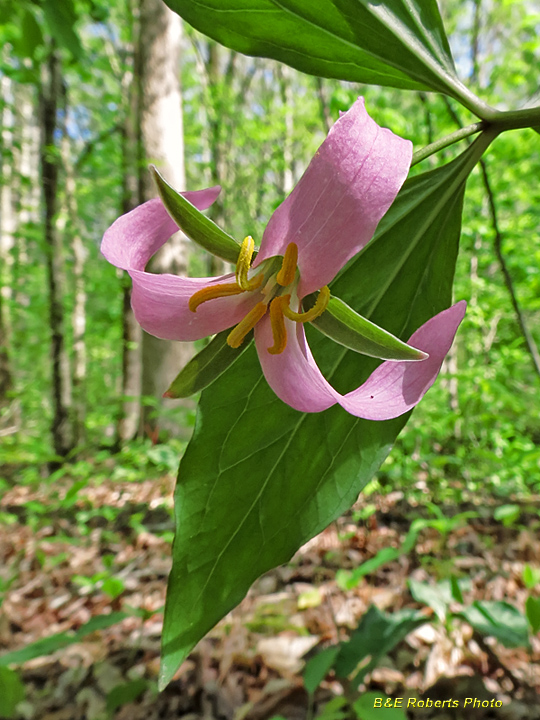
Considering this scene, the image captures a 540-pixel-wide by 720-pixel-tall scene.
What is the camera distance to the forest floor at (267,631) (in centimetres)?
125

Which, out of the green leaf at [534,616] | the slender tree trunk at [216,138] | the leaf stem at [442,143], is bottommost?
the green leaf at [534,616]

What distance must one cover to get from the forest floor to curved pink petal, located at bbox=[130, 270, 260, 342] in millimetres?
1048

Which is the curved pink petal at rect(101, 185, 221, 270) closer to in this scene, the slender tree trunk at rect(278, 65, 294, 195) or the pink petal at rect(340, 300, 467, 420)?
the pink petal at rect(340, 300, 467, 420)

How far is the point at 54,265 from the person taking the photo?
427 centimetres

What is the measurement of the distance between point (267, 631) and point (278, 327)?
5.00 feet

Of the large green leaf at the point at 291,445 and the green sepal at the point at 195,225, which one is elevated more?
the green sepal at the point at 195,225

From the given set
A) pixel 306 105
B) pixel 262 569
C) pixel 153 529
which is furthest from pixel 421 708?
pixel 306 105

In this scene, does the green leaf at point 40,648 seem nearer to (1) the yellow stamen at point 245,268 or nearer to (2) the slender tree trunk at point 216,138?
(1) the yellow stamen at point 245,268

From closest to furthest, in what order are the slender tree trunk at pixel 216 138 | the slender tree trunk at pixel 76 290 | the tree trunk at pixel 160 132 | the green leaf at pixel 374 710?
the green leaf at pixel 374 710
the tree trunk at pixel 160 132
the slender tree trunk at pixel 216 138
the slender tree trunk at pixel 76 290

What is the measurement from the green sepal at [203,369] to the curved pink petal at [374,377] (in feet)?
0.20

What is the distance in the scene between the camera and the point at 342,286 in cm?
46

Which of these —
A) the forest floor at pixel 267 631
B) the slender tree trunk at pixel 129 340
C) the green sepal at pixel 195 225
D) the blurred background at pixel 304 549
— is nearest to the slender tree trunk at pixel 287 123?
the blurred background at pixel 304 549

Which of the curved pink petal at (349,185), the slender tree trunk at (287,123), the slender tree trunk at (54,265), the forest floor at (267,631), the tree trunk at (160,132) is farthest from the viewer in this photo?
the slender tree trunk at (287,123)

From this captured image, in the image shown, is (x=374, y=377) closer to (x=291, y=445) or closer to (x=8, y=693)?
(x=291, y=445)
